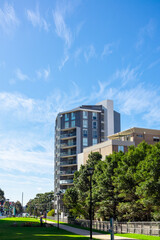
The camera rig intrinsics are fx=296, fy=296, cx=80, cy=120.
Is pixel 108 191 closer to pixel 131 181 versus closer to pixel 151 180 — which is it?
pixel 131 181

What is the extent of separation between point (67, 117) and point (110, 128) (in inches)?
672

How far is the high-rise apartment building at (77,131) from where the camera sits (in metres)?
107

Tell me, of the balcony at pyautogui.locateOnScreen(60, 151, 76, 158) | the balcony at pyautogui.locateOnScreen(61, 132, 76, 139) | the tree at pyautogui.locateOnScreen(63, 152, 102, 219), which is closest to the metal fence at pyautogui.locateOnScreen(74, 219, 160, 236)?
the tree at pyautogui.locateOnScreen(63, 152, 102, 219)

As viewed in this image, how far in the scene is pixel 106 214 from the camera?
50.6 m

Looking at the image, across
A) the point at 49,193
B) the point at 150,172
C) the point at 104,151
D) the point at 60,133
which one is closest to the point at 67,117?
the point at 60,133

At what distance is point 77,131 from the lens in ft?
352

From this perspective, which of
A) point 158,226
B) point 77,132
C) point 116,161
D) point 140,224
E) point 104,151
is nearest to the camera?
point 158,226

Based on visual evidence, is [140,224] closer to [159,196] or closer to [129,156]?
[159,196]

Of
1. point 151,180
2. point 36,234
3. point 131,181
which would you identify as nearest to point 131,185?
point 131,181

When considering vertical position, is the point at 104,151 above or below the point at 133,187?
above

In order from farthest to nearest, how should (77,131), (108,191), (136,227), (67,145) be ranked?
(67,145) → (77,131) → (108,191) → (136,227)

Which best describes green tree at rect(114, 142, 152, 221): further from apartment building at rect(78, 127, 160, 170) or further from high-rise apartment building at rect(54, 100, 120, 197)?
high-rise apartment building at rect(54, 100, 120, 197)

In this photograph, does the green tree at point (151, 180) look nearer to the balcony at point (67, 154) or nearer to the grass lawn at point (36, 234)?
the grass lawn at point (36, 234)

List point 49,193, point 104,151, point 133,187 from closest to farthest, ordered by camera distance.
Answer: point 133,187 < point 104,151 < point 49,193
